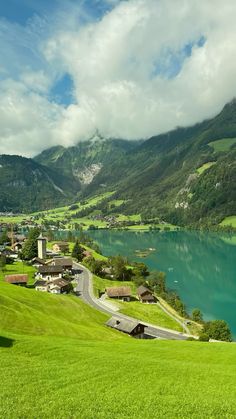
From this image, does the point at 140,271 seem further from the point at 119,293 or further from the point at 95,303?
the point at 95,303

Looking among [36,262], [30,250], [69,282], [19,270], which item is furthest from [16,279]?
[30,250]

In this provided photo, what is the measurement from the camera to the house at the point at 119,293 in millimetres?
106844

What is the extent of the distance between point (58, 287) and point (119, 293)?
712 inches

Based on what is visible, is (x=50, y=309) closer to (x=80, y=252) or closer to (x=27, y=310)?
(x=27, y=310)

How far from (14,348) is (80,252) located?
445ft

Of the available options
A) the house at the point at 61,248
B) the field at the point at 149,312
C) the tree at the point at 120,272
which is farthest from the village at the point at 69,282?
the house at the point at 61,248

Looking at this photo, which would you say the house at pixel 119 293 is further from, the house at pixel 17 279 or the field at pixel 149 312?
the house at pixel 17 279

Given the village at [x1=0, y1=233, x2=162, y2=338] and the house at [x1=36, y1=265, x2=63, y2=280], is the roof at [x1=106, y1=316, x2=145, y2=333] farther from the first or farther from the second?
the house at [x1=36, y1=265, x2=63, y2=280]

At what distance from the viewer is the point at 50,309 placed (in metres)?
57.6

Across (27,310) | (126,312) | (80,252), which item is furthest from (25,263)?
(27,310)

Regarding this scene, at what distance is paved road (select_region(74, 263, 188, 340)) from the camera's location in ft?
254

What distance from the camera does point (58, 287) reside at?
102 meters

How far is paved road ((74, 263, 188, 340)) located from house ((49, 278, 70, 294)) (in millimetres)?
4032

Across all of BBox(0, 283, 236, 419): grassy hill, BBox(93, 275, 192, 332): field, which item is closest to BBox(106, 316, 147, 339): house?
BBox(93, 275, 192, 332): field
